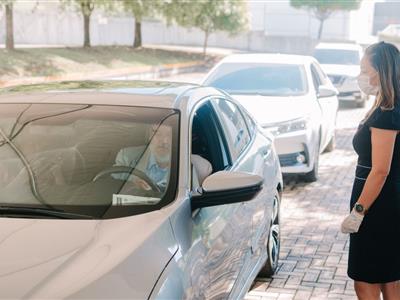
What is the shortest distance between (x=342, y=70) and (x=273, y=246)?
41.6 ft

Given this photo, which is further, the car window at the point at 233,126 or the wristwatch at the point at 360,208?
the car window at the point at 233,126

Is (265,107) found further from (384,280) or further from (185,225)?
(185,225)

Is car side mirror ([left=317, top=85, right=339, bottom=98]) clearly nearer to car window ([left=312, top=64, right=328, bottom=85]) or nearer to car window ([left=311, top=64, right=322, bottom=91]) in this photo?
car window ([left=311, top=64, right=322, bottom=91])

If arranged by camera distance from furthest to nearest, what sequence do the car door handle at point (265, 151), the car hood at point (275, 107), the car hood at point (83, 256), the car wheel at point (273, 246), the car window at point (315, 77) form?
the car window at point (315, 77) → the car hood at point (275, 107) → the car wheel at point (273, 246) → the car door handle at point (265, 151) → the car hood at point (83, 256)

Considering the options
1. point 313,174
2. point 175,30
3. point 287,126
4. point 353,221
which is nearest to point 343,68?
point 313,174

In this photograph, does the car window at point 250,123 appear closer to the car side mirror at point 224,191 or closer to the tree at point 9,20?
the car side mirror at point 224,191

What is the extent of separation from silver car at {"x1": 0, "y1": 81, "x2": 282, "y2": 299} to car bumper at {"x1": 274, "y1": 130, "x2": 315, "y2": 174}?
3478 millimetres

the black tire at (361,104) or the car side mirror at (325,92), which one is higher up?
the car side mirror at (325,92)

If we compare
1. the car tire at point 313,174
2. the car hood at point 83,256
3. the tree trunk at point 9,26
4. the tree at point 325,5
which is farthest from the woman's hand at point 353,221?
the tree at point 325,5

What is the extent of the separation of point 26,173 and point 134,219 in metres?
0.77

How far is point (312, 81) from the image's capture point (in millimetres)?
8992

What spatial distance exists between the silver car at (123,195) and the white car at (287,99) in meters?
3.57

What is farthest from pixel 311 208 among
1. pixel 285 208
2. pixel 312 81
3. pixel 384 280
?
pixel 384 280

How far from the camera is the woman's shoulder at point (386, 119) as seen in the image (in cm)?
329
